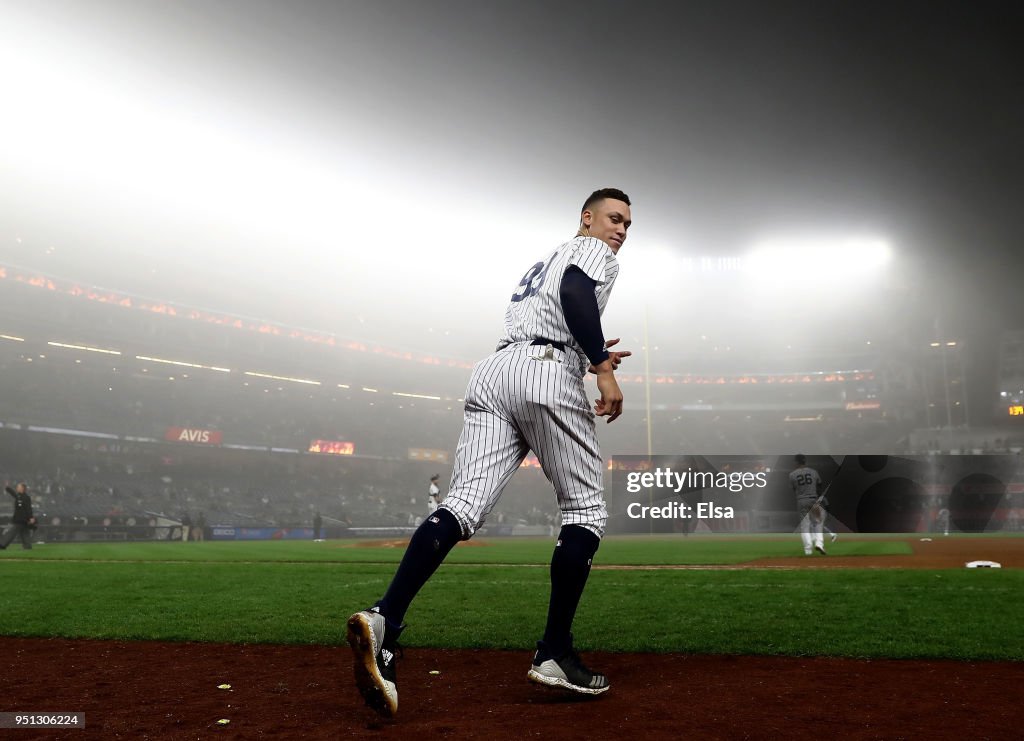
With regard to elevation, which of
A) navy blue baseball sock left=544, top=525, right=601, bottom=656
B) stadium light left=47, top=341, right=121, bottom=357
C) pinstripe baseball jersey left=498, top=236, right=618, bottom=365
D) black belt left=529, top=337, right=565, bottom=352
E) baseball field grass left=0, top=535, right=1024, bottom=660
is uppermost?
stadium light left=47, top=341, right=121, bottom=357

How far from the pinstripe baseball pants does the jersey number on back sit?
0.92ft

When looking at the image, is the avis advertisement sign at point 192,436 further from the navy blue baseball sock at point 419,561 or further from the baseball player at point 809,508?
the navy blue baseball sock at point 419,561

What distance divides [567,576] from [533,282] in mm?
1157

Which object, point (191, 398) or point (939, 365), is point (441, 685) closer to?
point (191, 398)

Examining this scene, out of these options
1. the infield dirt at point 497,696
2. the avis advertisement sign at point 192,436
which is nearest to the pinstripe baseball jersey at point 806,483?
the infield dirt at point 497,696

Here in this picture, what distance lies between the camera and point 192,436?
1432 inches

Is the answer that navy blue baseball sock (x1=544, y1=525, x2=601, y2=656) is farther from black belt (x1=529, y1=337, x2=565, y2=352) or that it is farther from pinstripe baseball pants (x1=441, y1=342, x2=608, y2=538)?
black belt (x1=529, y1=337, x2=565, y2=352)

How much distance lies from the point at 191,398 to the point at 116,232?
10.4 m

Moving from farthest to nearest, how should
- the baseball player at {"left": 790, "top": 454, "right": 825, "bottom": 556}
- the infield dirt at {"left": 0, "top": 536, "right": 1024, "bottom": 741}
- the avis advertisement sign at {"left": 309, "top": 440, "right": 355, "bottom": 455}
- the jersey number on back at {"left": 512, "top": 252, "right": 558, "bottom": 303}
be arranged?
the avis advertisement sign at {"left": 309, "top": 440, "right": 355, "bottom": 455}
the baseball player at {"left": 790, "top": 454, "right": 825, "bottom": 556}
the jersey number on back at {"left": 512, "top": 252, "right": 558, "bottom": 303}
the infield dirt at {"left": 0, "top": 536, "right": 1024, "bottom": 741}

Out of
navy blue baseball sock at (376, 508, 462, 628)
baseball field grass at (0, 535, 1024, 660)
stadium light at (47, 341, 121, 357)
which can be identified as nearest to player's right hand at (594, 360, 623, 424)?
navy blue baseball sock at (376, 508, 462, 628)

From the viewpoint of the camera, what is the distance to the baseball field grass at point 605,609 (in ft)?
12.8

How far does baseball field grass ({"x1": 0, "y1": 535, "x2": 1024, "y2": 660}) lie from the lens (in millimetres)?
3889

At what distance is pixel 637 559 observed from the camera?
1183 centimetres

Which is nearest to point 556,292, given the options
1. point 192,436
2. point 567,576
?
point 567,576
